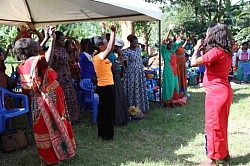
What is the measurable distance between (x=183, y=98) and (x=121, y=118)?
2.49 metres

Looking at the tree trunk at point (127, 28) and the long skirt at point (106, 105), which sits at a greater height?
the tree trunk at point (127, 28)

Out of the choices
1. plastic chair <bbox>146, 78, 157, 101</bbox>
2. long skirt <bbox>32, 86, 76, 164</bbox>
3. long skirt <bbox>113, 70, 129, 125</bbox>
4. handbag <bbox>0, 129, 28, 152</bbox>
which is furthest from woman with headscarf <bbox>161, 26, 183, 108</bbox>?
long skirt <bbox>32, 86, 76, 164</bbox>

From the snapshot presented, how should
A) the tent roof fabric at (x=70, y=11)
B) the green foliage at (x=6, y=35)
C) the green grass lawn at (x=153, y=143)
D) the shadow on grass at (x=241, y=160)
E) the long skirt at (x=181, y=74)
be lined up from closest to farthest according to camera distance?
the shadow on grass at (x=241, y=160) < the green grass lawn at (x=153, y=143) < the tent roof fabric at (x=70, y=11) < the long skirt at (x=181, y=74) < the green foliage at (x=6, y=35)

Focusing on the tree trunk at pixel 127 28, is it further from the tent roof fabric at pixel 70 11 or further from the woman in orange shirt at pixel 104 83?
the woman in orange shirt at pixel 104 83

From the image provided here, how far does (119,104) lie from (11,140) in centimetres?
198

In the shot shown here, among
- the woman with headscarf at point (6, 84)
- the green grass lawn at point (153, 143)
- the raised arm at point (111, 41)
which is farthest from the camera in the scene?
the woman with headscarf at point (6, 84)

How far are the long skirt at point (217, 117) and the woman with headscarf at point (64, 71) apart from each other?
8.37 ft

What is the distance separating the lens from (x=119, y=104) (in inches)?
236

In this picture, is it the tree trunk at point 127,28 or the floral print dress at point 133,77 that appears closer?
the floral print dress at point 133,77

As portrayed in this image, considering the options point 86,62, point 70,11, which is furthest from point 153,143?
point 70,11

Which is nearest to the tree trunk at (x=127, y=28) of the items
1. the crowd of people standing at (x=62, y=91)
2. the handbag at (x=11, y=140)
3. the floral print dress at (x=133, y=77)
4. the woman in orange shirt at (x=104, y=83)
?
the floral print dress at (x=133, y=77)

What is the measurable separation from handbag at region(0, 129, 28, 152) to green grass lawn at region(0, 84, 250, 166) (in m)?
0.08

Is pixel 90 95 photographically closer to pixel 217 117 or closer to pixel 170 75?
pixel 170 75

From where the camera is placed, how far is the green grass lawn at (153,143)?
433 cm
